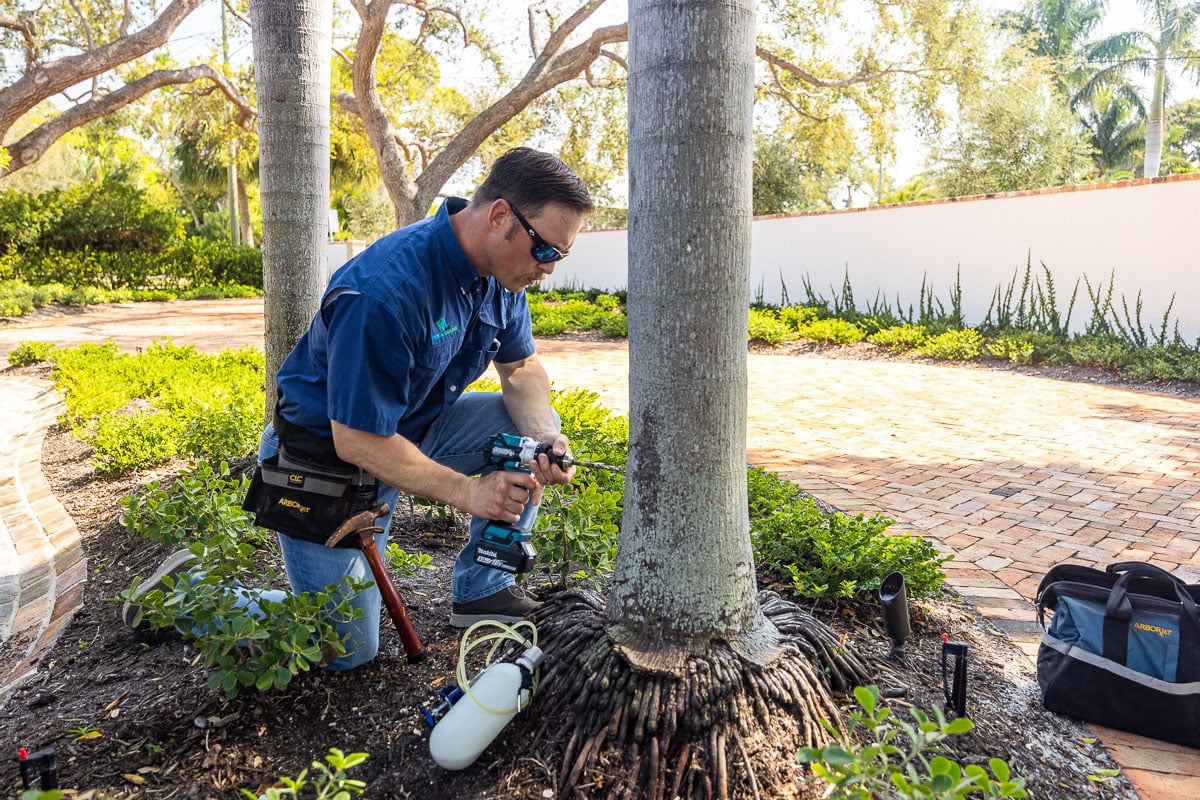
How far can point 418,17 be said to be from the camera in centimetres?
1427

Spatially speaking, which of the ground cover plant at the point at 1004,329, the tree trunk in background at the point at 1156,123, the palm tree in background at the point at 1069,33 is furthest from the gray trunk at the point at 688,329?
the palm tree in background at the point at 1069,33

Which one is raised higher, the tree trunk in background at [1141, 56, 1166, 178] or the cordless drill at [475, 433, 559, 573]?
the tree trunk in background at [1141, 56, 1166, 178]

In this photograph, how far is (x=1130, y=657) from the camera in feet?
7.95

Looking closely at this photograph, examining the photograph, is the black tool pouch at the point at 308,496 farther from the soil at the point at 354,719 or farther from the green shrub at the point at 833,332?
the green shrub at the point at 833,332

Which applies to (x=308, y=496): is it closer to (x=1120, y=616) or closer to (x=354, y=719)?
(x=354, y=719)

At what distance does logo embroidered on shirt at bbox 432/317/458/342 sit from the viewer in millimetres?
2428

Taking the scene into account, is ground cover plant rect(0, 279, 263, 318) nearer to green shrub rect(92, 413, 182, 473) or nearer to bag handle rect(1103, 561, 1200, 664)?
green shrub rect(92, 413, 182, 473)

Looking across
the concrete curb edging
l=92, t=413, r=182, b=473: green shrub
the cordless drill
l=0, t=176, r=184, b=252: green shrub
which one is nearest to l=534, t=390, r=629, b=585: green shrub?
the cordless drill

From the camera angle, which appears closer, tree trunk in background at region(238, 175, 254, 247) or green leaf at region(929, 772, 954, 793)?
green leaf at region(929, 772, 954, 793)

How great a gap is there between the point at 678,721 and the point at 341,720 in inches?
37.6

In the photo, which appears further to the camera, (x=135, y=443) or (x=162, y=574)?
(x=135, y=443)

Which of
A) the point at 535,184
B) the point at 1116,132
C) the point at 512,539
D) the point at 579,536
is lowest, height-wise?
the point at 579,536

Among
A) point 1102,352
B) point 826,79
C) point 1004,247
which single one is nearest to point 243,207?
point 826,79

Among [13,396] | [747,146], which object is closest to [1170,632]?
[747,146]
